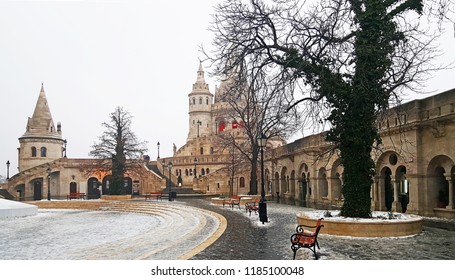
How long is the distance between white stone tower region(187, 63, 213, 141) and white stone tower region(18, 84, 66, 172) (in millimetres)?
36204

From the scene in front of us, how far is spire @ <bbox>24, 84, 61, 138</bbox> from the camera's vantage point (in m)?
55.0

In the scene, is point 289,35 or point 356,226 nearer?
point 356,226

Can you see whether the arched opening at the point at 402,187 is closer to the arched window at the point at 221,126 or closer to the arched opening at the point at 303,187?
the arched opening at the point at 303,187

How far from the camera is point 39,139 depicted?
55062mm

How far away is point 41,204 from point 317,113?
31.6m

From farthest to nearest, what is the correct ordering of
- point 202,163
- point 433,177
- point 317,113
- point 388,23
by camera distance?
point 202,163, point 433,177, point 317,113, point 388,23

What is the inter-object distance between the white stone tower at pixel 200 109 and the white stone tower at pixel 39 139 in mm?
36204

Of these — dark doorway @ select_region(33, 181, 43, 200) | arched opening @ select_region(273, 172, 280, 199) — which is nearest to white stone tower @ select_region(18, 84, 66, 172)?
dark doorway @ select_region(33, 181, 43, 200)

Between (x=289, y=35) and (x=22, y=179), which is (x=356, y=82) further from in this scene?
(x=22, y=179)

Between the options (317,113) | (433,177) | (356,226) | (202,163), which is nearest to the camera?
(356,226)

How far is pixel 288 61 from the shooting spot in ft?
48.4

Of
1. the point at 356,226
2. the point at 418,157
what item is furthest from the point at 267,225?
the point at 418,157

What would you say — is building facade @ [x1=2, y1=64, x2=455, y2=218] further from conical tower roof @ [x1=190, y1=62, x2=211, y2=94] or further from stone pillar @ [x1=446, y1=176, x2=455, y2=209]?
conical tower roof @ [x1=190, y1=62, x2=211, y2=94]

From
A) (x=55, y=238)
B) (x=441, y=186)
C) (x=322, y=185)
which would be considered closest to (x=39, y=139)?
(x=322, y=185)
